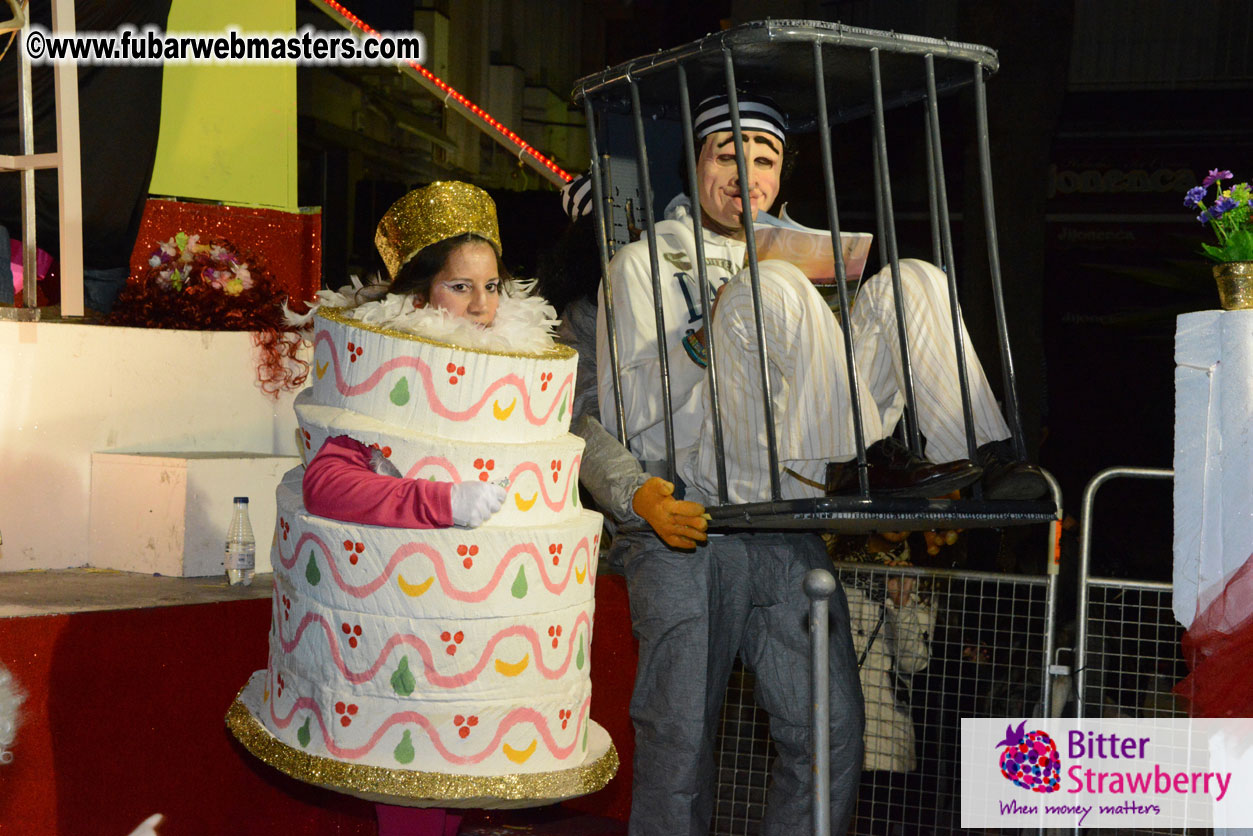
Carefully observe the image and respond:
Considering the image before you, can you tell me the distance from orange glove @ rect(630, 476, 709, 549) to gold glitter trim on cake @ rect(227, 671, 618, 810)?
508mm

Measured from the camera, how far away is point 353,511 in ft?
7.59

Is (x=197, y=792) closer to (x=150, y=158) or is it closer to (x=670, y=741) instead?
(x=670, y=741)

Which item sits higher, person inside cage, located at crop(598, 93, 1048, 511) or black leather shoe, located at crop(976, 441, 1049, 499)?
Result: person inside cage, located at crop(598, 93, 1048, 511)

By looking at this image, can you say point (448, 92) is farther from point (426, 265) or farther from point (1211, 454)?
point (1211, 454)

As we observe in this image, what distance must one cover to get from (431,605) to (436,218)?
0.84 m

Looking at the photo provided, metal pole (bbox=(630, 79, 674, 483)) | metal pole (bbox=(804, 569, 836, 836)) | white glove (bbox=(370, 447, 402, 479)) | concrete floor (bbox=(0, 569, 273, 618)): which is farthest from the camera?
concrete floor (bbox=(0, 569, 273, 618))

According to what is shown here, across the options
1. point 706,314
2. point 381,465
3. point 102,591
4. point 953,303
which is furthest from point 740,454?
point 102,591

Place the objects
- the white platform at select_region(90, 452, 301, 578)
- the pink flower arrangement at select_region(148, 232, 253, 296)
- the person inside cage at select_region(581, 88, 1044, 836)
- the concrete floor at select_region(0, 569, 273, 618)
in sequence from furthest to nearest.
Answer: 1. the pink flower arrangement at select_region(148, 232, 253, 296)
2. the white platform at select_region(90, 452, 301, 578)
3. the concrete floor at select_region(0, 569, 273, 618)
4. the person inside cage at select_region(581, 88, 1044, 836)

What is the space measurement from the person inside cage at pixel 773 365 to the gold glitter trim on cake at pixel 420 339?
0.30 metres

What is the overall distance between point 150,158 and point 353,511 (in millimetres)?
2786

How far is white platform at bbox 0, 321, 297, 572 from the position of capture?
3449mm

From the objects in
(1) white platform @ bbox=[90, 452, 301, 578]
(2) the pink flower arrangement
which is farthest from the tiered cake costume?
(2) the pink flower arrangement

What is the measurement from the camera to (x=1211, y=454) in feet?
8.31

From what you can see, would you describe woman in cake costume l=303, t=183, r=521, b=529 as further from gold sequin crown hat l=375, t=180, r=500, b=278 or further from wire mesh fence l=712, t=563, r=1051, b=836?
wire mesh fence l=712, t=563, r=1051, b=836
